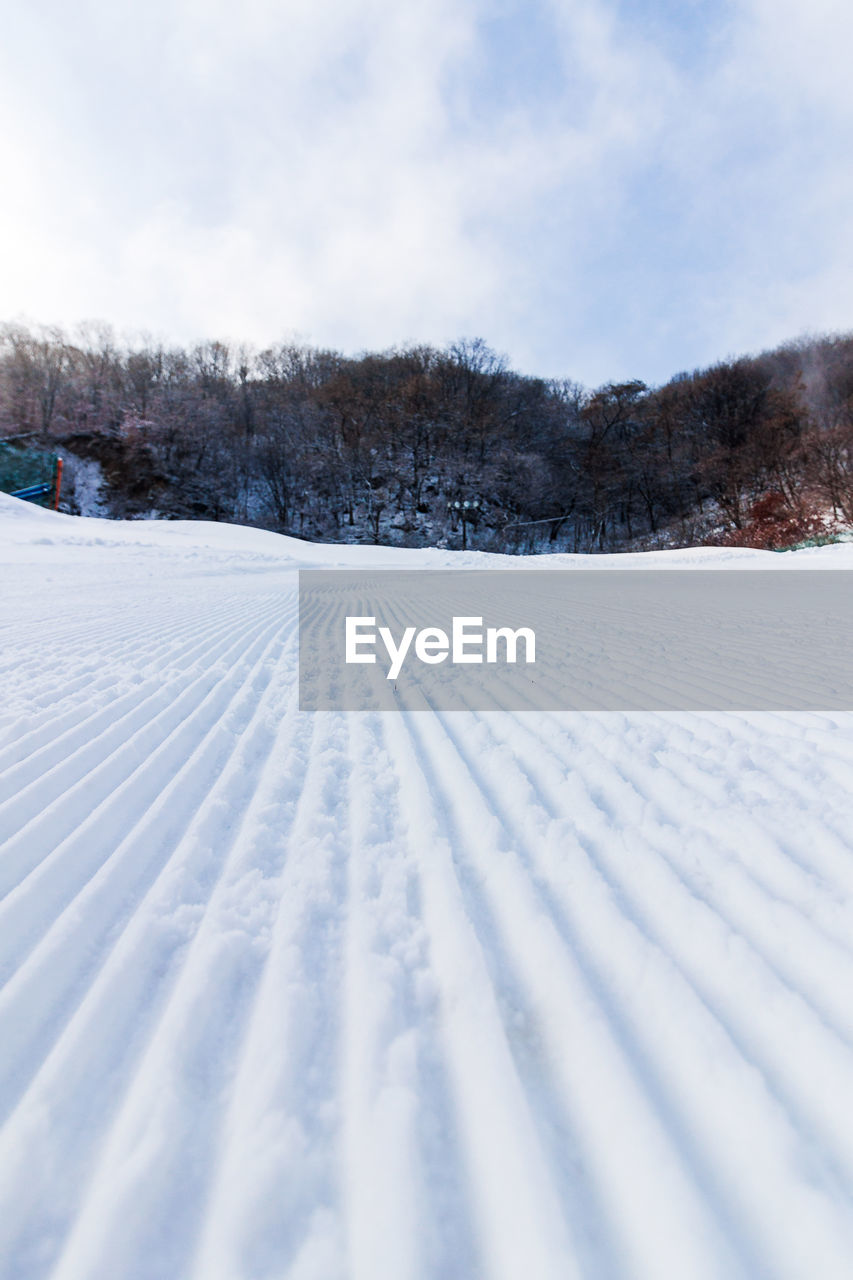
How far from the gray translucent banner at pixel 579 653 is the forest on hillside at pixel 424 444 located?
67.5 ft

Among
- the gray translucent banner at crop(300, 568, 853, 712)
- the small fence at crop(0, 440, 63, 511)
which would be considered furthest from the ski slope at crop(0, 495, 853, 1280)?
the small fence at crop(0, 440, 63, 511)

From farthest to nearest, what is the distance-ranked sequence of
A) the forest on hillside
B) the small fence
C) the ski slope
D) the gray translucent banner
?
the forest on hillside < the small fence < the gray translucent banner < the ski slope

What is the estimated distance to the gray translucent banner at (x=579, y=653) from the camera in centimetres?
273

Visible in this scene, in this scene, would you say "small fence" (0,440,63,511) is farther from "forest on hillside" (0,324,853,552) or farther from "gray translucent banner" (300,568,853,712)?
"gray translucent banner" (300,568,853,712)

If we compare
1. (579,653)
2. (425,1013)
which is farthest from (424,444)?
(425,1013)

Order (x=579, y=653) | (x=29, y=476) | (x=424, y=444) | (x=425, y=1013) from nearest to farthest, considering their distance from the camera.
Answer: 1. (x=425, y=1013)
2. (x=579, y=653)
3. (x=29, y=476)
4. (x=424, y=444)

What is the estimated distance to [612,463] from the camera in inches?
1166

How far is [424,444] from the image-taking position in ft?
98.4

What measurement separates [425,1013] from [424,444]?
3092cm

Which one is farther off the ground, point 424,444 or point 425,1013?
point 424,444

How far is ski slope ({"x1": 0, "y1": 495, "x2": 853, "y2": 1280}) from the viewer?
0.64m

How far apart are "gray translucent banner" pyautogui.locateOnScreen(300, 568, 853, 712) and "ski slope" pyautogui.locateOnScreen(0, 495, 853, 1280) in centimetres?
78

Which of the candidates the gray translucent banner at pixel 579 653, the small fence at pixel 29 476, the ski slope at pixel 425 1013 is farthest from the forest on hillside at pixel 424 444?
the ski slope at pixel 425 1013

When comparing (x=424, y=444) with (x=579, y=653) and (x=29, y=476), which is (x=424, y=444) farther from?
(x=579, y=653)
